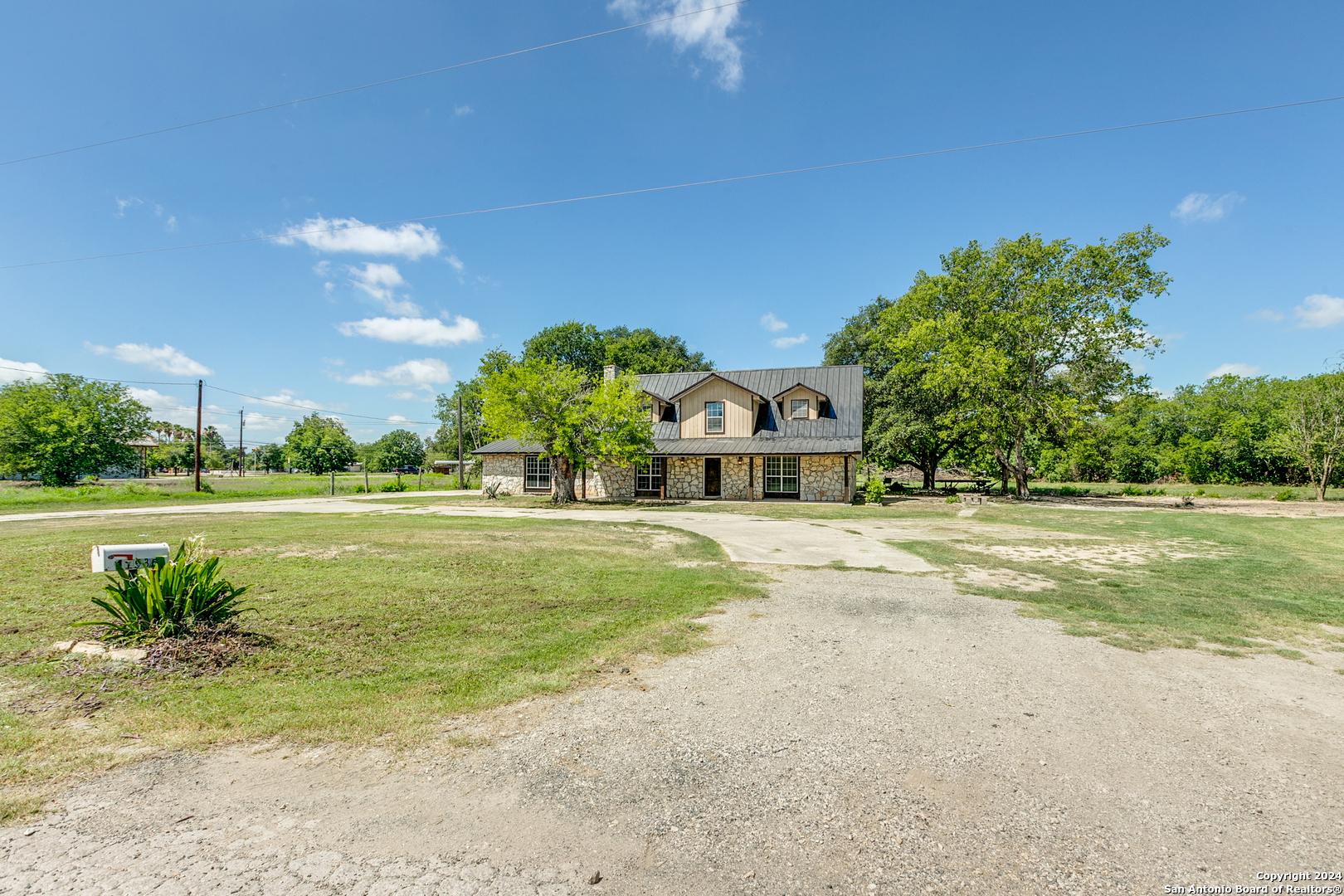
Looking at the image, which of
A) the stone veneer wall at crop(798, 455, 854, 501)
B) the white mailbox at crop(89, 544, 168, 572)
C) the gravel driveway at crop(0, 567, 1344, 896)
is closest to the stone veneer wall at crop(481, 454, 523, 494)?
the stone veneer wall at crop(798, 455, 854, 501)

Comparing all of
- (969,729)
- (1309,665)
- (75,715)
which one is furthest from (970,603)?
(75,715)

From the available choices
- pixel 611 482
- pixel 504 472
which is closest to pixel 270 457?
pixel 504 472

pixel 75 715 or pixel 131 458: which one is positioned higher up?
pixel 131 458

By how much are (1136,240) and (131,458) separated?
56.7 meters

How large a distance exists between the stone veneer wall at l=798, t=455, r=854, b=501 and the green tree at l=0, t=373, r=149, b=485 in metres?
38.9

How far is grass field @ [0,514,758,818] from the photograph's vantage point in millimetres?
3688

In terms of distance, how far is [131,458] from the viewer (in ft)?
110

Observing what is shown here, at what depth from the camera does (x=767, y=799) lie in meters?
3.04

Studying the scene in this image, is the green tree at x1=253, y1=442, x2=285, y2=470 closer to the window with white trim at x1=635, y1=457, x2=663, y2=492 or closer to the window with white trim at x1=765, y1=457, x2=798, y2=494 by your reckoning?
the window with white trim at x1=635, y1=457, x2=663, y2=492

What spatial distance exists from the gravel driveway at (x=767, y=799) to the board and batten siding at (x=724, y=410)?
74.9 feet

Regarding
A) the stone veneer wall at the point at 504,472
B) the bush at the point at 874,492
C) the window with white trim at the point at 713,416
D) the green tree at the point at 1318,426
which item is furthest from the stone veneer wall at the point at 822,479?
the green tree at the point at 1318,426

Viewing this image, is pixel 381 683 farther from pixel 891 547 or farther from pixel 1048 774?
pixel 891 547

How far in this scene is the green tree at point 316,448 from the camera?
2800 inches

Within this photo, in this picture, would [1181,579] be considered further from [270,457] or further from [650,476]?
[270,457]
